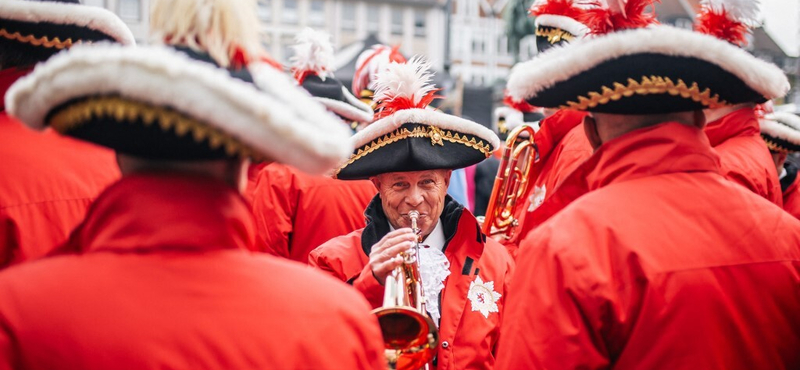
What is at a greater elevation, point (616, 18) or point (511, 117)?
point (616, 18)

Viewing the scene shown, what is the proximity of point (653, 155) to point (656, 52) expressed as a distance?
0.33 meters

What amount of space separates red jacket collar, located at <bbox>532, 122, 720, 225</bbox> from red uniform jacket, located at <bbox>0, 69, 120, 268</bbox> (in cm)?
182

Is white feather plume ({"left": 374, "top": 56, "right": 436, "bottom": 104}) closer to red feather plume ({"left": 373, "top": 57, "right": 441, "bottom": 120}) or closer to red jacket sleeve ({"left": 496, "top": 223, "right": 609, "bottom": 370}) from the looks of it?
red feather plume ({"left": 373, "top": 57, "right": 441, "bottom": 120})

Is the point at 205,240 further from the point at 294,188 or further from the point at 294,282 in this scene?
the point at 294,188

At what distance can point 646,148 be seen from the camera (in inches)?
103

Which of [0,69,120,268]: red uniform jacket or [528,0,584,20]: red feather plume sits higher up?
[528,0,584,20]: red feather plume

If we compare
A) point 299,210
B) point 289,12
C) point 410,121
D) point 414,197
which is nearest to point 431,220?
point 414,197

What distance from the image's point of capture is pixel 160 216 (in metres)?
1.70

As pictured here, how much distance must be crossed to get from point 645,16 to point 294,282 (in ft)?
5.58

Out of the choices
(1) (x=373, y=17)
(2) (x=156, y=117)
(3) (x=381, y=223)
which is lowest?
(1) (x=373, y=17)

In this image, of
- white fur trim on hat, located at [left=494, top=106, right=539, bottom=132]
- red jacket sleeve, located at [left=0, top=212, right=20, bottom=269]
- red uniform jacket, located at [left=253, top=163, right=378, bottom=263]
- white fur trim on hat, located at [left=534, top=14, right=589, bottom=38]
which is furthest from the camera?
white fur trim on hat, located at [left=494, top=106, right=539, bottom=132]

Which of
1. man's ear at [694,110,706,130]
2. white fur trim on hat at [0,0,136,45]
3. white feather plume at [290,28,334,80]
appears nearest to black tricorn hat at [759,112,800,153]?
white feather plume at [290,28,334,80]

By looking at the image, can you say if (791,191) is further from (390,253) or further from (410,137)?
(390,253)

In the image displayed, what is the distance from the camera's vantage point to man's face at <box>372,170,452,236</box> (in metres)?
3.98
